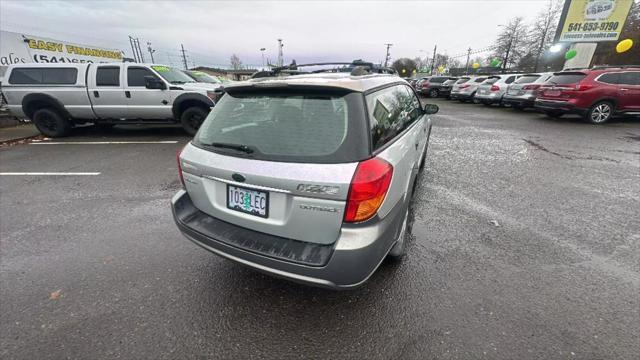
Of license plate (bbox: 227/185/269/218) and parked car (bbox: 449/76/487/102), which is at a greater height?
parked car (bbox: 449/76/487/102)

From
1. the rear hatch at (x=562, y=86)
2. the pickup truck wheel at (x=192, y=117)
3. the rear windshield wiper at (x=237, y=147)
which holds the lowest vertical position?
the pickup truck wheel at (x=192, y=117)

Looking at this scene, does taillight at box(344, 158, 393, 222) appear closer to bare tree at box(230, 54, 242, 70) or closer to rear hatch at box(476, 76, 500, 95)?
rear hatch at box(476, 76, 500, 95)

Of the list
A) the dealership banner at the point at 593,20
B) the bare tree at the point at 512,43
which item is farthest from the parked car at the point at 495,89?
the bare tree at the point at 512,43

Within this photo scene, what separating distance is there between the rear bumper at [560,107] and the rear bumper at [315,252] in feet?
34.2

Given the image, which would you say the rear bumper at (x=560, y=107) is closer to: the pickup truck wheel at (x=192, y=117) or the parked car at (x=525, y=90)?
the parked car at (x=525, y=90)

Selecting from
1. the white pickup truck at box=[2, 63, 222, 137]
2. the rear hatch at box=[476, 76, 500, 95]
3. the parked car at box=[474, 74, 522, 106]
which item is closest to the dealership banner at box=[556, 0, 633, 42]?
the rear hatch at box=[476, 76, 500, 95]

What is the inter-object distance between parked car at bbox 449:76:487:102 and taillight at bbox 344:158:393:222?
17534mm

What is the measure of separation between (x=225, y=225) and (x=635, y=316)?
10.3ft

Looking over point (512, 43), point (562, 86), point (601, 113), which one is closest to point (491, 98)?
point (562, 86)

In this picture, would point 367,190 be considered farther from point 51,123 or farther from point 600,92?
point 600,92

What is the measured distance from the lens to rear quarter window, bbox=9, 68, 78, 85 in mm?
7301

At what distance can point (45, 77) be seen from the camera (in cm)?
732

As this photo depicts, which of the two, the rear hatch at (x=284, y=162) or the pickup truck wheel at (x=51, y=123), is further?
the pickup truck wheel at (x=51, y=123)

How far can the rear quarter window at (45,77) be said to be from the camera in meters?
7.30
